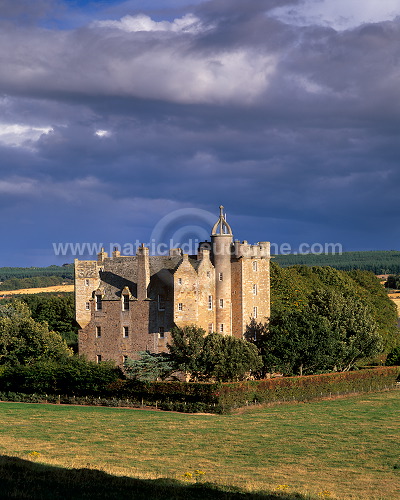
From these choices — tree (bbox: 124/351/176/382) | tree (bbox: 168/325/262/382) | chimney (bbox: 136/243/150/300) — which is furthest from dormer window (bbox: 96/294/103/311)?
tree (bbox: 168/325/262/382)

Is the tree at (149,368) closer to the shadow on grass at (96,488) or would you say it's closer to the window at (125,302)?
the window at (125,302)

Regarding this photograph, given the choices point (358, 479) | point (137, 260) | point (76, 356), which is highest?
point (137, 260)

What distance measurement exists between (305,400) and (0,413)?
95.3 ft

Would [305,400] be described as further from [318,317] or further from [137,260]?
[137,260]

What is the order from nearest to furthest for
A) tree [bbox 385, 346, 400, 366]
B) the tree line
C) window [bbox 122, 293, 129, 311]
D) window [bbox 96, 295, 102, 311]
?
the tree line, window [bbox 122, 293, 129, 311], window [bbox 96, 295, 102, 311], tree [bbox 385, 346, 400, 366]

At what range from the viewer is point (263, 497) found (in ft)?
98.9

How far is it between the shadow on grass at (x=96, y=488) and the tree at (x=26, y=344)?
4687 centimetres

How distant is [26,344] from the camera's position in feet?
266

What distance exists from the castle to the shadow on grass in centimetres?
4153

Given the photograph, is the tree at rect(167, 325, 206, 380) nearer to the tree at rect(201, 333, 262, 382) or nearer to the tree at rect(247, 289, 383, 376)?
the tree at rect(201, 333, 262, 382)

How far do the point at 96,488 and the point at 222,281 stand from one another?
48724 mm

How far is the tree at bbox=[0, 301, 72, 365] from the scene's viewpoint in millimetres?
80125

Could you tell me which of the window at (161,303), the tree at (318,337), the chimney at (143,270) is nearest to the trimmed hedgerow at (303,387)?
the tree at (318,337)

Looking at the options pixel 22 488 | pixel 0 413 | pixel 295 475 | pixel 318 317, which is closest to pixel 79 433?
pixel 0 413
